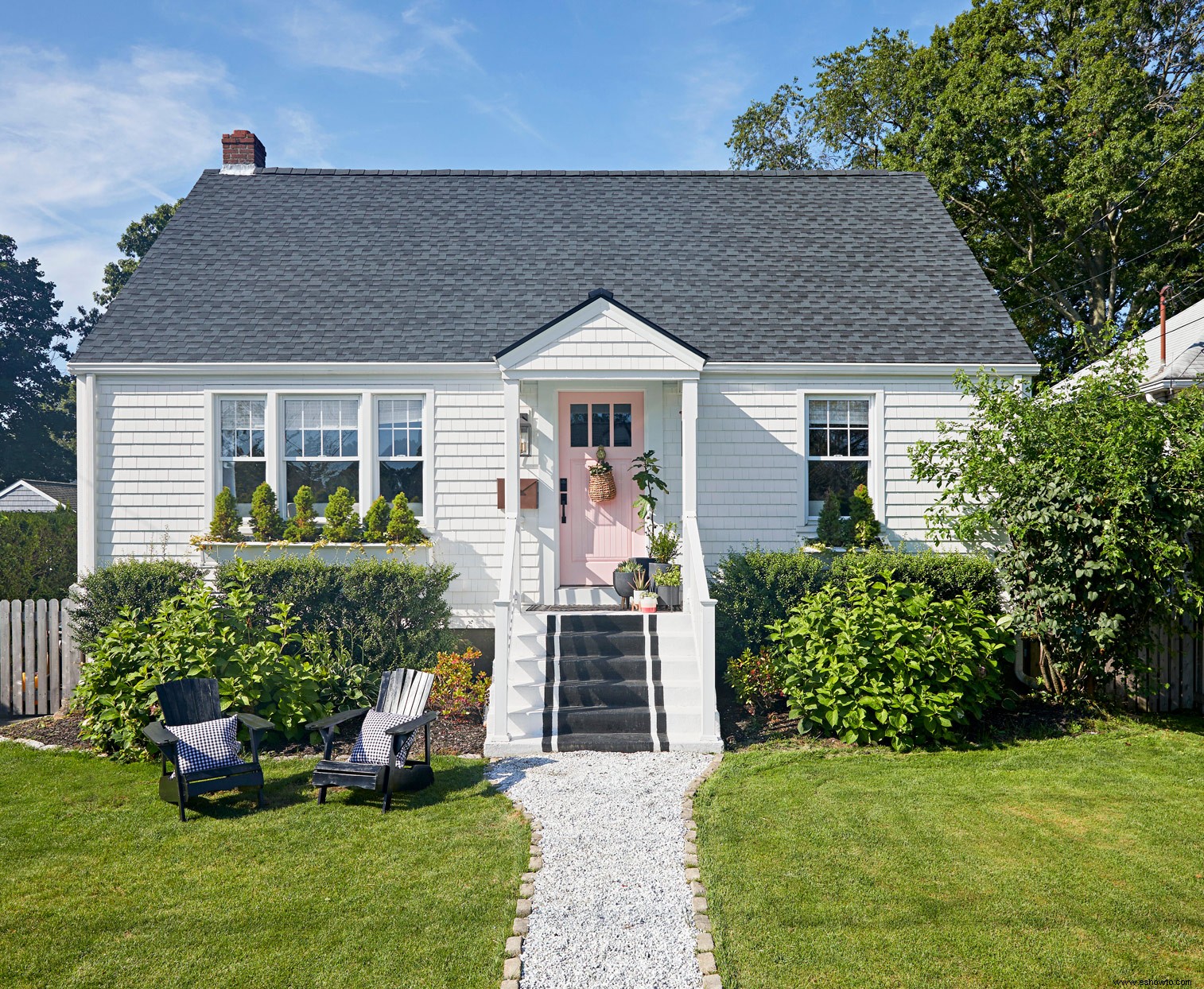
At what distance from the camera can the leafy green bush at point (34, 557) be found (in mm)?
12961

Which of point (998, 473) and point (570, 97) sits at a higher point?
point (570, 97)

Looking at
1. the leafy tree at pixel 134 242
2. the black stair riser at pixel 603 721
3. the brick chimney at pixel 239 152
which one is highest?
the leafy tree at pixel 134 242

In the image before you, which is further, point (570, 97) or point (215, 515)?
point (570, 97)

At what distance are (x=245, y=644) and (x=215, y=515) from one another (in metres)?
3.13

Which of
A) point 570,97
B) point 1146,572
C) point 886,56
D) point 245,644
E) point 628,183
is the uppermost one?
point 886,56

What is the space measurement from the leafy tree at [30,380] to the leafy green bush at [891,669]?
41.4m

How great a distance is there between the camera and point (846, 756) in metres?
7.42

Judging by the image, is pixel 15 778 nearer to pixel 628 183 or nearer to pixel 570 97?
pixel 628 183

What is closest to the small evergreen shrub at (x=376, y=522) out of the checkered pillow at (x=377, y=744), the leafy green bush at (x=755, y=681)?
the checkered pillow at (x=377, y=744)

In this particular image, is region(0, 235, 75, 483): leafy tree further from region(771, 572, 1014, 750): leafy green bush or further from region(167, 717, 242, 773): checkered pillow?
region(771, 572, 1014, 750): leafy green bush

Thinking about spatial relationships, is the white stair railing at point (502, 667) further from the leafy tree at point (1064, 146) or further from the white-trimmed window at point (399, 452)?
the leafy tree at point (1064, 146)

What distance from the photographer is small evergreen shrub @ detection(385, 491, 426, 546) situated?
10.2 metres

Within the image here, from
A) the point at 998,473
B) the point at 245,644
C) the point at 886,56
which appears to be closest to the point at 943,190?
the point at 886,56

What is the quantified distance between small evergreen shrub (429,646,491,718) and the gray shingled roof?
3899 millimetres
